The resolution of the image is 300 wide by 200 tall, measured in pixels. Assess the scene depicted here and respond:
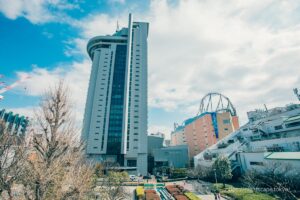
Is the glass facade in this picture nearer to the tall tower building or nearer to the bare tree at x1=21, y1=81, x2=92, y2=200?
the tall tower building

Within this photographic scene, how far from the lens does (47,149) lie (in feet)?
25.0

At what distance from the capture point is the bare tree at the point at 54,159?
6883 mm

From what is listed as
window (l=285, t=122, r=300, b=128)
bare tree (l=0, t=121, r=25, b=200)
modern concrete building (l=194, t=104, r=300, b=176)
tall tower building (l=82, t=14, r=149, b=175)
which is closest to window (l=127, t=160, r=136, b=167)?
tall tower building (l=82, t=14, r=149, b=175)

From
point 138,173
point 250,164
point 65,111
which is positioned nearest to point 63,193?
point 65,111

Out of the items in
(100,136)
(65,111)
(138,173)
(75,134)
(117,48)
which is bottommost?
(138,173)

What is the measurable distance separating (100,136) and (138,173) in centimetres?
1335

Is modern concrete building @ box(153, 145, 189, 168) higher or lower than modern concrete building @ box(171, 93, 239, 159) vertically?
lower

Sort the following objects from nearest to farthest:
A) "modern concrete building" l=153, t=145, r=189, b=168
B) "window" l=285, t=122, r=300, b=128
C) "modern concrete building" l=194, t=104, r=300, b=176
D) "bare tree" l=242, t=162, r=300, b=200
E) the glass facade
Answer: "bare tree" l=242, t=162, r=300, b=200, "modern concrete building" l=194, t=104, r=300, b=176, "window" l=285, t=122, r=300, b=128, the glass facade, "modern concrete building" l=153, t=145, r=189, b=168

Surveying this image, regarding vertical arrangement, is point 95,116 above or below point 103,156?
above

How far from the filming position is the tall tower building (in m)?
43.4

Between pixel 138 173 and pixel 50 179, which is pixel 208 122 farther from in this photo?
pixel 50 179

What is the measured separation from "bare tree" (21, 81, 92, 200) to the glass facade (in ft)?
119

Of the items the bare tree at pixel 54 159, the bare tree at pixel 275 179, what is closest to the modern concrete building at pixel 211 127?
the bare tree at pixel 275 179

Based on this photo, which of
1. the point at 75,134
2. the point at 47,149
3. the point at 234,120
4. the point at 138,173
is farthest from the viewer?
the point at 234,120
